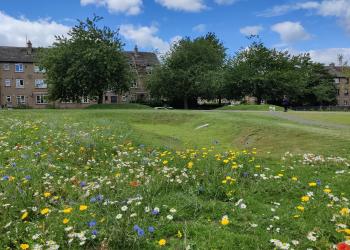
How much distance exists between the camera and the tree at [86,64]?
45.0 meters

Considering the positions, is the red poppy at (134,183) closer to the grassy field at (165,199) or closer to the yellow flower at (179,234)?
the grassy field at (165,199)

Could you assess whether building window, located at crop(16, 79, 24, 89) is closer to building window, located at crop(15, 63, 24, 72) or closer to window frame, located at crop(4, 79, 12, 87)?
window frame, located at crop(4, 79, 12, 87)

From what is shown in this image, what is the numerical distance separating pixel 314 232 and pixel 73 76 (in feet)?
141

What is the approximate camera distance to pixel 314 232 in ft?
14.5

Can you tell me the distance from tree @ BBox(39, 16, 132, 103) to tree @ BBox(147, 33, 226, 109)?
13.9 metres

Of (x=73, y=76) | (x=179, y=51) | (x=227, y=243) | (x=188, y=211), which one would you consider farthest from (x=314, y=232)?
(x=179, y=51)

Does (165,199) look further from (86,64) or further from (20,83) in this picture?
(20,83)

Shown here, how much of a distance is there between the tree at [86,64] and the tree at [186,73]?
549 inches

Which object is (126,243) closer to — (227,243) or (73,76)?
(227,243)

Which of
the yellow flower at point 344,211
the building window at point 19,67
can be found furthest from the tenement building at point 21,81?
the yellow flower at point 344,211

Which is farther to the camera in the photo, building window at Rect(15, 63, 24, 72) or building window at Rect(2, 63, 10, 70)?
building window at Rect(15, 63, 24, 72)

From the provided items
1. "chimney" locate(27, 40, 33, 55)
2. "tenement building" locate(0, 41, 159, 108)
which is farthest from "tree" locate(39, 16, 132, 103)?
"chimney" locate(27, 40, 33, 55)

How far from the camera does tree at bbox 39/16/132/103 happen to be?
148ft

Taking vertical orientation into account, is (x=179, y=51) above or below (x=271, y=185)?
above
